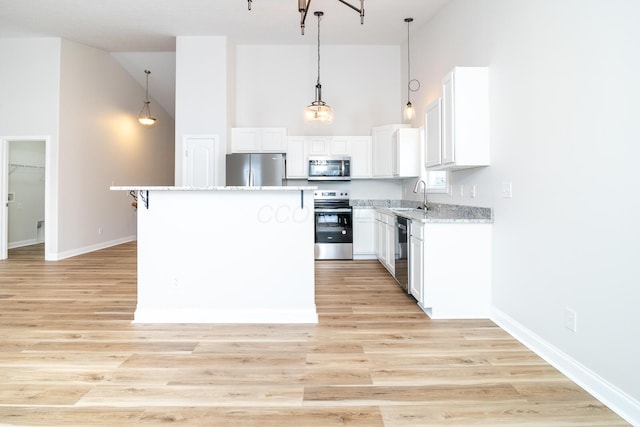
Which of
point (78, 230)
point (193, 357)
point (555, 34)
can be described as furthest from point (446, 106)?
point (78, 230)

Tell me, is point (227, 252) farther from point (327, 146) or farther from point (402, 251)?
point (327, 146)

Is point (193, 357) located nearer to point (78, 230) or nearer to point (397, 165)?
point (397, 165)

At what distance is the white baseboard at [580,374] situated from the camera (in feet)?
5.66

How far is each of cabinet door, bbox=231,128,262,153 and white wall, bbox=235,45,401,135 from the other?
38cm

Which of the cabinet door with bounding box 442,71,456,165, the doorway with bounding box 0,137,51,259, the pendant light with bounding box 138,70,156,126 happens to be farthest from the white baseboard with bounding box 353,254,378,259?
the doorway with bounding box 0,137,51,259

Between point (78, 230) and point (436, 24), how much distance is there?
6.53m

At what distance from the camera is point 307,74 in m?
6.30

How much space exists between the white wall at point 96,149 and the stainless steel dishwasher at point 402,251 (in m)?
5.33

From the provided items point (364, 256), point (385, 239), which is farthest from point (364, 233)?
point (385, 239)

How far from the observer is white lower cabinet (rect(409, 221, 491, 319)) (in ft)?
10.2

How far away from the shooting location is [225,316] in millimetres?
3016

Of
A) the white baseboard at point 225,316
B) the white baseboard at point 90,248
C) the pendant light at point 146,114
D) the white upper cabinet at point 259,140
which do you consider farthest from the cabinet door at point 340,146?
the white baseboard at point 90,248

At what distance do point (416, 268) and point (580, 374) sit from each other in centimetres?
151

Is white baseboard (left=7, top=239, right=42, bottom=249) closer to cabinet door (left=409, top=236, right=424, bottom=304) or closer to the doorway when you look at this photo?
the doorway
